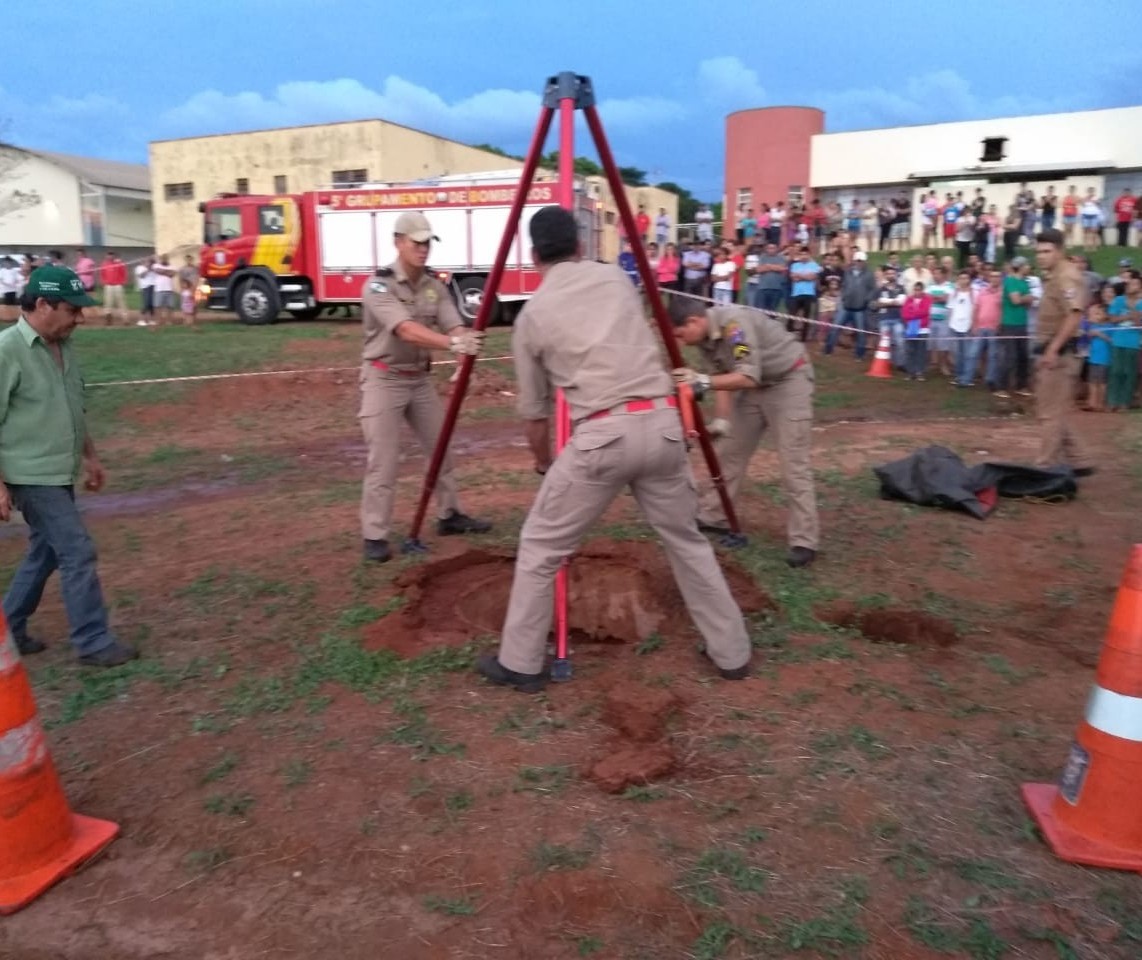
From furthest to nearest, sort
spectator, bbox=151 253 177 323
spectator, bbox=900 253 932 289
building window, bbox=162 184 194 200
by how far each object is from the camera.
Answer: building window, bbox=162 184 194 200
spectator, bbox=151 253 177 323
spectator, bbox=900 253 932 289

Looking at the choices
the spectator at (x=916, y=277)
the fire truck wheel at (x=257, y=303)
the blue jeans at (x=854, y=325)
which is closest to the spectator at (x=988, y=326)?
the spectator at (x=916, y=277)

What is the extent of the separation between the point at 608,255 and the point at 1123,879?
2519 cm

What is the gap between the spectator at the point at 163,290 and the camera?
22.0 meters

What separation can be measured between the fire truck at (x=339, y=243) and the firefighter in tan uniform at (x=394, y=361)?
12.9m

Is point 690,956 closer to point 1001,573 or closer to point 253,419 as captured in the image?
point 1001,573

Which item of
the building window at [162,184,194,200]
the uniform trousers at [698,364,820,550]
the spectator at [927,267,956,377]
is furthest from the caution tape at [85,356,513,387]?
the building window at [162,184,194,200]

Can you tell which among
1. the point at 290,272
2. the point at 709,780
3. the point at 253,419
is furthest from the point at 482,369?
the point at 709,780

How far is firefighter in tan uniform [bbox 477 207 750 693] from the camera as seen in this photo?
3.73 m

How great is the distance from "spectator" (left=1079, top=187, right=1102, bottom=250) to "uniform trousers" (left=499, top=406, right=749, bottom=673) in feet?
78.5

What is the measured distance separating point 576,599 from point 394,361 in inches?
71.5

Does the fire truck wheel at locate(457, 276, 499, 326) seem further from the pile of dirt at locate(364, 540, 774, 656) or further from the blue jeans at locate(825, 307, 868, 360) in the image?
the pile of dirt at locate(364, 540, 774, 656)

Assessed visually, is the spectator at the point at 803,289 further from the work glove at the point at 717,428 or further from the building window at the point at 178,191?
the building window at the point at 178,191

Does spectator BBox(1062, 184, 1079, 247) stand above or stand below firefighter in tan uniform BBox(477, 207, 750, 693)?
above

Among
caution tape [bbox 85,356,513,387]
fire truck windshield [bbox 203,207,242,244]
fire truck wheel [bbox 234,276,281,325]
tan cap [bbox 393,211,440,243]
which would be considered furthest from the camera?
fire truck windshield [bbox 203,207,242,244]
